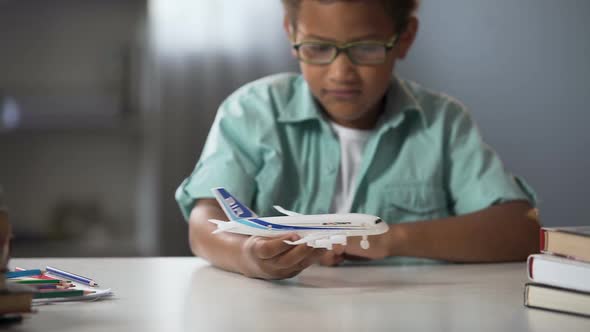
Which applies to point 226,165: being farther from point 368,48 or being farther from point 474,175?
point 474,175

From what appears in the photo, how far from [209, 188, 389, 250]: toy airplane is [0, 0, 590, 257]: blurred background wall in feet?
4.93

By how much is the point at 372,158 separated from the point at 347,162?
0.19 ft

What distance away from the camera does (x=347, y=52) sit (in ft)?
4.84

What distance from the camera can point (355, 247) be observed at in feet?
4.52

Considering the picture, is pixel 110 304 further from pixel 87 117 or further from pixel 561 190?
pixel 561 190

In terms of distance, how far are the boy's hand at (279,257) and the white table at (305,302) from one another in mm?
19

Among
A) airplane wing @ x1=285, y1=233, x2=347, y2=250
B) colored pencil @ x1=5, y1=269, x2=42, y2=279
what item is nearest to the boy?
airplane wing @ x1=285, y1=233, x2=347, y2=250

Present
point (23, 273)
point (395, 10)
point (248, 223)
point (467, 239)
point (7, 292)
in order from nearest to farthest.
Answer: point (7, 292)
point (23, 273)
point (248, 223)
point (467, 239)
point (395, 10)

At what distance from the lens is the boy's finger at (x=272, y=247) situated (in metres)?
1.11

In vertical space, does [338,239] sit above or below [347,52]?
below

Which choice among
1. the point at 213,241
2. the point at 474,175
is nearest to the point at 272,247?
the point at 213,241

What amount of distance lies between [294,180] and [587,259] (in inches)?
31.9

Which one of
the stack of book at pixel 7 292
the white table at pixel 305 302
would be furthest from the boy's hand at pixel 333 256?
the stack of book at pixel 7 292

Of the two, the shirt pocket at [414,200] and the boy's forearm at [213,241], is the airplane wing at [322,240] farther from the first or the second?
the shirt pocket at [414,200]
